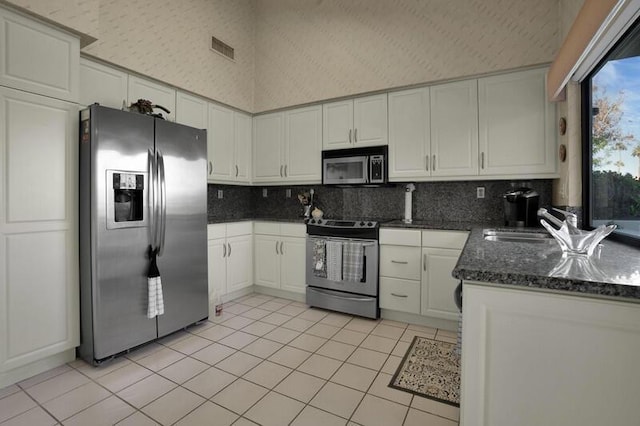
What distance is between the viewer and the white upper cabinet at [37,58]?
190cm

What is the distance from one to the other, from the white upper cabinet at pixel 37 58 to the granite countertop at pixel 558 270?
269 centimetres

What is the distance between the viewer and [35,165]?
2.04 meters

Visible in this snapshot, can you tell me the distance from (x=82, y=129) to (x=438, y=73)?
303 centimetres

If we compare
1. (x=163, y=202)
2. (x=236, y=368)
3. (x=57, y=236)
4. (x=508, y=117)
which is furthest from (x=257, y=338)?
(x=508, y=117)

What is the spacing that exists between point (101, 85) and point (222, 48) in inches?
60.6

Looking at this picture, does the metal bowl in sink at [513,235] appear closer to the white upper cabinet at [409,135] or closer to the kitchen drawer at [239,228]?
the white upper cabinet at [409,135]

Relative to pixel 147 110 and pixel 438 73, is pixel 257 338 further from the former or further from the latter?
pixel 438 73

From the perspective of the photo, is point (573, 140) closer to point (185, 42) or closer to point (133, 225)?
point (133, 225)

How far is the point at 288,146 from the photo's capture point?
3.90 metres

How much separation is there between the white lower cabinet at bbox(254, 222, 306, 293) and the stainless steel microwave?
2.28 feet

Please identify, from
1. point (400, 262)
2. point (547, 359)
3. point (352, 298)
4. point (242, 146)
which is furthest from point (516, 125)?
point (242, 146)

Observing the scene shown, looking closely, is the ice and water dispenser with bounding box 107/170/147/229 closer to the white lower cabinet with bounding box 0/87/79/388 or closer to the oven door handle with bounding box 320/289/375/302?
the white lower cabinet with bounding box 0/87/79/388

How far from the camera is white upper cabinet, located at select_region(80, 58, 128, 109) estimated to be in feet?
7.98

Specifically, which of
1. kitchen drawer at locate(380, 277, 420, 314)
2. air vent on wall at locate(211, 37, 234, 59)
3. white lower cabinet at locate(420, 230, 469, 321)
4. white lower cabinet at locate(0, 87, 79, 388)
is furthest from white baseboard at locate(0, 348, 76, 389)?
air vent on wall at locate(211, 37, 234, 59)
